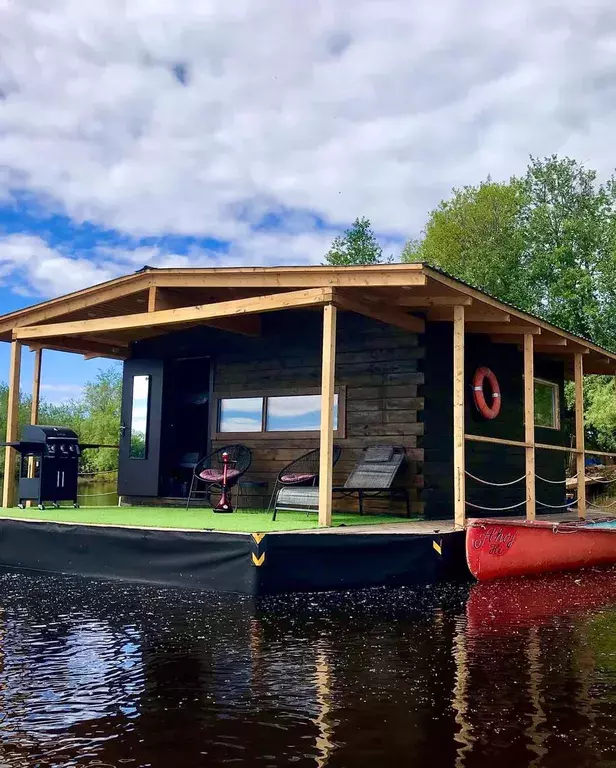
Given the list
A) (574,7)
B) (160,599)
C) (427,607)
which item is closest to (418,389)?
(427,607)

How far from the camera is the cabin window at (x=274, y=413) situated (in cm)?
830

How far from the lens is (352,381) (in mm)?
8062

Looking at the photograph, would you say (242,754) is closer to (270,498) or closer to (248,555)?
(248,555)

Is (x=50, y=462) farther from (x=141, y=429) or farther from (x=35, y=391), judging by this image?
(x=141, y=429)

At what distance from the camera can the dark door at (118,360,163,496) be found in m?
9.48

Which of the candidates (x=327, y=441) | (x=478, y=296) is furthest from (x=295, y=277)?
(x=478, y=296)

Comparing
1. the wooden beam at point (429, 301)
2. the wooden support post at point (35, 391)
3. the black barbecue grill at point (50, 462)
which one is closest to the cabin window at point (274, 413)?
the wooden beam at point (429, 301)

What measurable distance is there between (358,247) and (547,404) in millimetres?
19486

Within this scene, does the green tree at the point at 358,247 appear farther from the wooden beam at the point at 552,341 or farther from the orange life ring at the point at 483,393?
the orange life ring at the point at 483,393

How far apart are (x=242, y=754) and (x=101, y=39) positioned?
40.6 feet

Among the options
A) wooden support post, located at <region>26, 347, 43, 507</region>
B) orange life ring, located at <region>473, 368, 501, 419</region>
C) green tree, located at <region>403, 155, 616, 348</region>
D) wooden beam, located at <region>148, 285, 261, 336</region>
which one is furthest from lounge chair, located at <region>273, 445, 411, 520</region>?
green tree, located at <region>403, 155, 616, 348</region>

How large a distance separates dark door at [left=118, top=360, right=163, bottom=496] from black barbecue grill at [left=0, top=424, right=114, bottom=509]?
1.43 m

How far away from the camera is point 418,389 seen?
25.1ft

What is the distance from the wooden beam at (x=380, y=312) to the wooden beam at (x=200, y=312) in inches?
9.8
